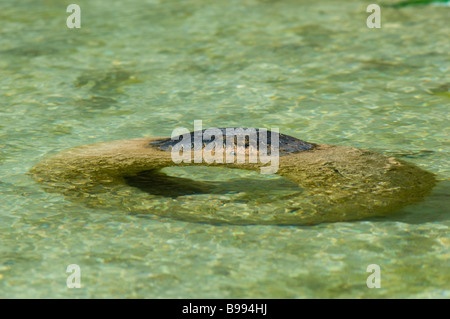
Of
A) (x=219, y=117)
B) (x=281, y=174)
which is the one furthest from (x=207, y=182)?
(x=219, y=117)

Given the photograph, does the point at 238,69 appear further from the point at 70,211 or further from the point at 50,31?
the point at 70,211

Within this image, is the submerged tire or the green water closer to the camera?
the green water

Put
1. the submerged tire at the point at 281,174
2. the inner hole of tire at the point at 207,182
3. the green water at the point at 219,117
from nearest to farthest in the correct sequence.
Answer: the green water at the point at 219,117
the submerged tire at the point at 281,174
the inner hole of tire at the point at 207,182

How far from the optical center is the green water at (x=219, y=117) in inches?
120

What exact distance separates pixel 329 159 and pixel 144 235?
4.32 feet

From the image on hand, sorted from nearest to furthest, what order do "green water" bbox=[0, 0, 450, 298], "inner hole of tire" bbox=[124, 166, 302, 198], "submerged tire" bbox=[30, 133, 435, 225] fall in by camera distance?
"green water" bbox=[0, 0, 450, 298] → "submerged tire" bbox=[30, 133, 435, 225] → "inner hole of tire" bbox=[124, 166, 302, 198]

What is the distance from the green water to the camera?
120 inches

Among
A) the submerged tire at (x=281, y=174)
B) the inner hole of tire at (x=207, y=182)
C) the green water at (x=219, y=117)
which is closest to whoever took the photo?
the green water at (x=219, y=117)

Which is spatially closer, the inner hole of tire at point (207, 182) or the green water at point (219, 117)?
the green water at point (219, 117)

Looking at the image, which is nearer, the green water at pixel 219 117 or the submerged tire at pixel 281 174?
the green water at pixel 219 117

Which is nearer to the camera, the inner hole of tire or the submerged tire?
the submerged tire

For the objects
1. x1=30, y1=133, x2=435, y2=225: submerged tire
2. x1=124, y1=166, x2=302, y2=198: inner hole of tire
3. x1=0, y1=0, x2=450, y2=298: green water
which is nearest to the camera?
x1=0, y1=0, x2=450, y2=298: green water
